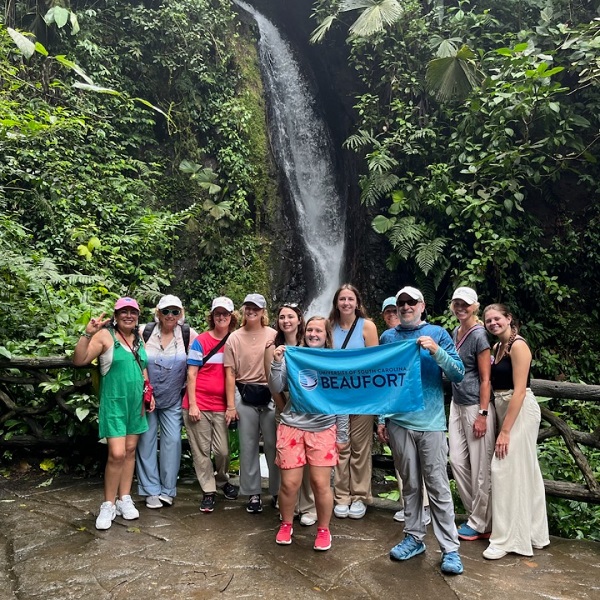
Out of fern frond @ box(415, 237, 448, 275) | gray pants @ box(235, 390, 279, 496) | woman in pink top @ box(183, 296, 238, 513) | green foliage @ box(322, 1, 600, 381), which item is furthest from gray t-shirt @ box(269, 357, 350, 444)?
fern frond @ box(415, 237, 448, 275)

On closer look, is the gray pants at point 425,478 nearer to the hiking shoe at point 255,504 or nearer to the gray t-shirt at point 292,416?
the gray t-shirt at point 292,416

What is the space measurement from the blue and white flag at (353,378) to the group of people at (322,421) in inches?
3.5

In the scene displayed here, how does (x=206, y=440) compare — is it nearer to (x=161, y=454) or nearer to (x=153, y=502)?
(x=161, y=454)

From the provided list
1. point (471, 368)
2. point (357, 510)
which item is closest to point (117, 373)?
point (357, 510)

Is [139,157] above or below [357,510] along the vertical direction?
above

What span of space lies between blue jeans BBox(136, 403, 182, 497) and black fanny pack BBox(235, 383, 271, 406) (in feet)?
2.20

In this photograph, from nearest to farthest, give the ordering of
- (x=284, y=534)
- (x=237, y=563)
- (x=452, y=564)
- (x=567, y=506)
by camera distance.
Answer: (x=452, y=564), (x=237, y=563), (x=284, y=534), (x=567, y=506)

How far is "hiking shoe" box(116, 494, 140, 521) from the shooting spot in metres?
4.15

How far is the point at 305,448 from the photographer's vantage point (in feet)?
12.3

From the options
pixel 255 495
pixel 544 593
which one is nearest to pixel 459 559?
pixel 544 593

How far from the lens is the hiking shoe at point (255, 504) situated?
436 cm

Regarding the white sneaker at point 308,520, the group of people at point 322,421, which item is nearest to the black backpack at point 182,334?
the group of people at point 322,421

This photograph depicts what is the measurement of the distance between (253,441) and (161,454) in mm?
853

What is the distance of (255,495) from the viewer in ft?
14.5
